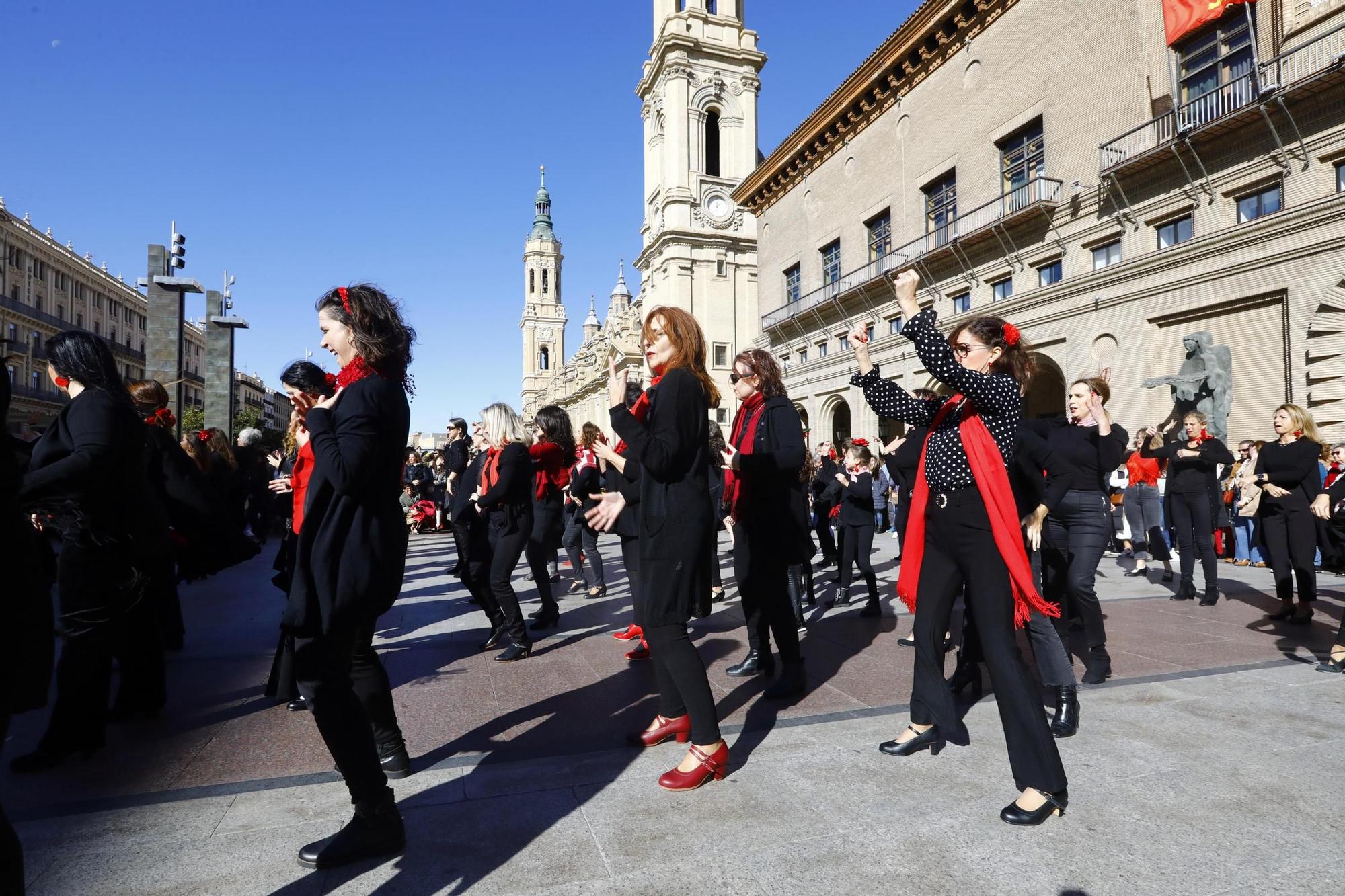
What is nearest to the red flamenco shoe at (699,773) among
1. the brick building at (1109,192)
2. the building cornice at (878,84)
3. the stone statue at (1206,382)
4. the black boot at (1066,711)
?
the black boot at (1066,711)

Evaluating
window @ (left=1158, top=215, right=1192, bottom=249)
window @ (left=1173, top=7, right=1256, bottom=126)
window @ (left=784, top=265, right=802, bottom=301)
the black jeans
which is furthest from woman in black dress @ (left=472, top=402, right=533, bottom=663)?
window @ (left=784, top=265, right=802, bottom=301)

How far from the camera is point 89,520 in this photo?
354cm

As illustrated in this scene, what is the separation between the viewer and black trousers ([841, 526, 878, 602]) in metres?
7.34

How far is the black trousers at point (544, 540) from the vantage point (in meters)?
6.68

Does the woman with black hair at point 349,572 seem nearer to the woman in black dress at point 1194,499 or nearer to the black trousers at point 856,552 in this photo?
the black trousers at point 856,552

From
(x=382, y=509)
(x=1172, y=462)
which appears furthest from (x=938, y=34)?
(x=382, y=509)

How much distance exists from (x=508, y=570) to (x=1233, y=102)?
19040 millimetres

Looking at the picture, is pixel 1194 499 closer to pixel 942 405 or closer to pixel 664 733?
pixel 942 405

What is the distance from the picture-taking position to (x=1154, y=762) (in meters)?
3.27

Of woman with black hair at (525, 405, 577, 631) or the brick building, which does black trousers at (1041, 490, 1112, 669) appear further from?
the brick building

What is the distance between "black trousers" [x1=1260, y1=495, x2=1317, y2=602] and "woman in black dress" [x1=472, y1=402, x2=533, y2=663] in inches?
250

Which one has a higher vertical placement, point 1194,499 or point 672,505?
point 672,505

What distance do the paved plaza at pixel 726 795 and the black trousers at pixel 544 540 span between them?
1507mm

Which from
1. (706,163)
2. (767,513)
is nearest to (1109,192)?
(767,513)
